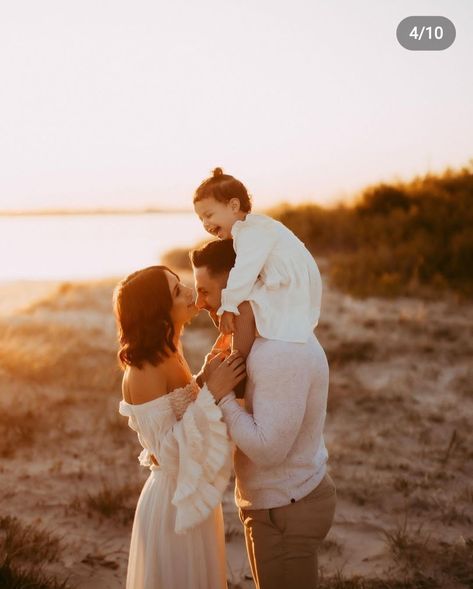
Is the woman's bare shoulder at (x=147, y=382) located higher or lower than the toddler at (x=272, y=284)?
lower

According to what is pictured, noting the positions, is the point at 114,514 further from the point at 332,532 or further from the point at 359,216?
the point at 359,216

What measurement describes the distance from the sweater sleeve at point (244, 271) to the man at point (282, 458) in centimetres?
5

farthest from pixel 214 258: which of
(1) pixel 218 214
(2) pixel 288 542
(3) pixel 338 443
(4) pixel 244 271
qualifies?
(3) pixel 338 443

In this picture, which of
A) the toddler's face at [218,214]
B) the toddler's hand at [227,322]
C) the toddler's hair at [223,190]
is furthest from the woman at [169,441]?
the toddler's hair at [223,190]

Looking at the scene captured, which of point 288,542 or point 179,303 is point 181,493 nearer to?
point 288,542

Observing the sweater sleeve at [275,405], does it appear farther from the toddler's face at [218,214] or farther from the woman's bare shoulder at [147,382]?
the toddler's face at [218,214]

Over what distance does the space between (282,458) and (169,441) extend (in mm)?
515

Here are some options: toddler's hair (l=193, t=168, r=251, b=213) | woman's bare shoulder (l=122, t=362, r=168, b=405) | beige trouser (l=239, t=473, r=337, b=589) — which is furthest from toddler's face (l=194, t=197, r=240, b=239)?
beige trouser (l=239, t=473, r=337, b=589)

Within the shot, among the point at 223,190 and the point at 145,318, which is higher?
the point at 223,190

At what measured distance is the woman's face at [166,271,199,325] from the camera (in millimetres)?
3203

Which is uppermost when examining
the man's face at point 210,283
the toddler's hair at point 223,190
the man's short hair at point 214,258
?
the toddler's hair at point 223,190

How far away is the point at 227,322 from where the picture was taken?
2977 mm

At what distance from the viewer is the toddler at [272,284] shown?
2844 millimetres

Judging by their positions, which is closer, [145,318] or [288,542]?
[288,542]
